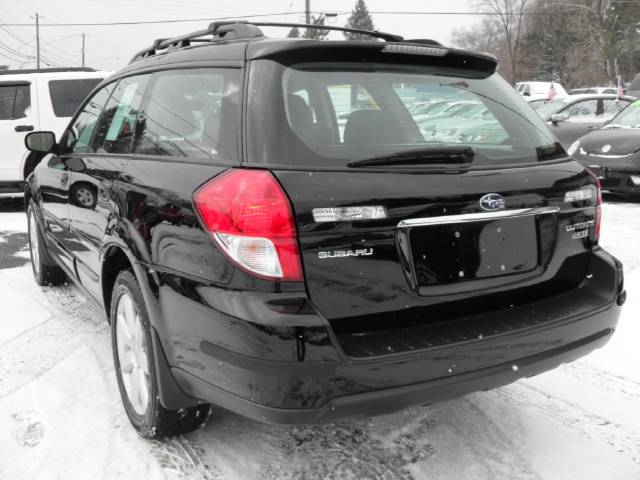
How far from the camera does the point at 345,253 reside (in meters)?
2.06

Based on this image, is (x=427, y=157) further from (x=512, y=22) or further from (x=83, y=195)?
(x=512, y=22)

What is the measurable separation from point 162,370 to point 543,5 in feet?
204

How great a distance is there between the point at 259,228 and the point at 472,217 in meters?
0.76

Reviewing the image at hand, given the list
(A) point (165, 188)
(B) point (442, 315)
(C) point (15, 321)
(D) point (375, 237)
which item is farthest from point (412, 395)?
(C) point (15, 321)

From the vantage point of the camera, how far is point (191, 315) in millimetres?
2217

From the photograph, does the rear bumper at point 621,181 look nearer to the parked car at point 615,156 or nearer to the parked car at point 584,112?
the parked car at point 615,156

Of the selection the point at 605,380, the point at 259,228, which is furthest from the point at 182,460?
the point at 605,380

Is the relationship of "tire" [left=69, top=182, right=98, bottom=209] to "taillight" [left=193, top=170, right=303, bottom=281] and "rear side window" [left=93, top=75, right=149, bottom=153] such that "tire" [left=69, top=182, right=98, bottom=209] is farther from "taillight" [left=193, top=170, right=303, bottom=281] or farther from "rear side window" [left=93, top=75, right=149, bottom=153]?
"taillight" [left=193, top=170, right=303, bottom=281]

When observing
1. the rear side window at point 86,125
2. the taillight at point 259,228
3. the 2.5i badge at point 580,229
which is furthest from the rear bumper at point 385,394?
the rear side window at point 86,125

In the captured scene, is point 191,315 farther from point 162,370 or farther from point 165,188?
point 165,188

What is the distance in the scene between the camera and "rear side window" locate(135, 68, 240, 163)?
230cm

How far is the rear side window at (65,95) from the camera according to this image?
30.5ft

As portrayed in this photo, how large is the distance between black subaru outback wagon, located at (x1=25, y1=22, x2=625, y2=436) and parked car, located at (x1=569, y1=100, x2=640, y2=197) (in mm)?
6583

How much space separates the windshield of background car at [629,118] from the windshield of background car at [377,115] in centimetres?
776
